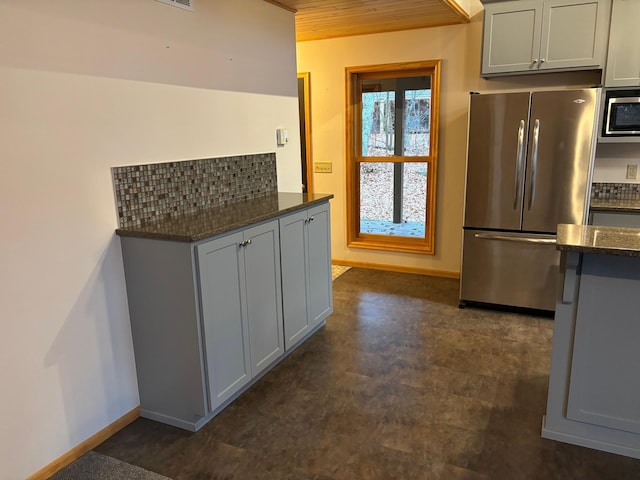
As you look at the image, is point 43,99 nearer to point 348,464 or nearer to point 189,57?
point 189,57

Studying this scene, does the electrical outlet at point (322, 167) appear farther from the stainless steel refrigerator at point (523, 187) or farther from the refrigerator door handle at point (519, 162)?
the refrigerator door handle at point (519, 162)

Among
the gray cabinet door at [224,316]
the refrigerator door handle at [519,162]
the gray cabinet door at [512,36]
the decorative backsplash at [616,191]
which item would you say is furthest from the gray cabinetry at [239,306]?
the decorative backsplash at [616,191]

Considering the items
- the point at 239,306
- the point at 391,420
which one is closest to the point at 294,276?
the point at 239,306

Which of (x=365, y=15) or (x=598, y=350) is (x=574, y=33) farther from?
(x=598, y=350)

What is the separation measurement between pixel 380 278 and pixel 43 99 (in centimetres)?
347

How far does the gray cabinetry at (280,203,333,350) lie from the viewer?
2961mm

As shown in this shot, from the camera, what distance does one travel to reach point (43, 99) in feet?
6.40

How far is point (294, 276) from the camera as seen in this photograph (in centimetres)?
304

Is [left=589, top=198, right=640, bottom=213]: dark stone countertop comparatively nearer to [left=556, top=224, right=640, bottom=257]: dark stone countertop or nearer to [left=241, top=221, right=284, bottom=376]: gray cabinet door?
[left=556, top=224, right=640, bottom=257]: dark stone countertop

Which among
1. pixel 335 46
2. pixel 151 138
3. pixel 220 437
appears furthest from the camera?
pixel 335 46

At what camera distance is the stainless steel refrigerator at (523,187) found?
11.2ft

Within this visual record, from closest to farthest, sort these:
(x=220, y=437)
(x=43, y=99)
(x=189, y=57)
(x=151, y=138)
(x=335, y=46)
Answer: (x=43, y=99), (x=220, y=437), (x=151, y=138), (x=189, y=57), (x=335, y=46)

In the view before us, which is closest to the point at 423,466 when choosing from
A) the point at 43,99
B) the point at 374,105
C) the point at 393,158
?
the point at 43,99

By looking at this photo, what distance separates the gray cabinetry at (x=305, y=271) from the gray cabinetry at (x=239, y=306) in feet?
0.35
